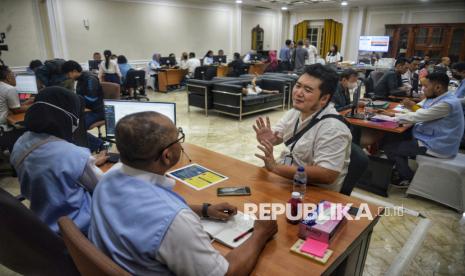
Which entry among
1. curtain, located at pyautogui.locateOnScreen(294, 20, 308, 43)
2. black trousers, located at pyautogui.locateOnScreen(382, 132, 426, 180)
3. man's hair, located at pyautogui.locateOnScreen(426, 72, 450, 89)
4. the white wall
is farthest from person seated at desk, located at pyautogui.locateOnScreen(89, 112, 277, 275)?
curtain, located at pyautogui.locateOnScreen(294, 20, 308, 43)

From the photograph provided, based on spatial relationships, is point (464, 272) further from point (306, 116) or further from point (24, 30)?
point (24, 30)

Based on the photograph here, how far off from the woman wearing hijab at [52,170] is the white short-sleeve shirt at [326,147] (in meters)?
1.17

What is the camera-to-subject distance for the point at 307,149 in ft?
6.06

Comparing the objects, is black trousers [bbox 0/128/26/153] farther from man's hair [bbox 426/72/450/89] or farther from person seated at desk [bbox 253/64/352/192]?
man's hair [bbox 426/72/450/89]

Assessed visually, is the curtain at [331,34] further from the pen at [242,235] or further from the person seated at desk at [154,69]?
the pen at [242,235]

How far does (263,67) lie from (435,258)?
10.7 meters

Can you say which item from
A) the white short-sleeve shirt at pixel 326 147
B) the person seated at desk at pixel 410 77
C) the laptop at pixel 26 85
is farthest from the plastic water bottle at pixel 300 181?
the person seated at desk at pixel 410 77

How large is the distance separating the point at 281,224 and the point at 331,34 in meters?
14.0

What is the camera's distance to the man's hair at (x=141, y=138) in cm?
94

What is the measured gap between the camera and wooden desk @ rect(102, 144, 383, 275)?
3.71 ft

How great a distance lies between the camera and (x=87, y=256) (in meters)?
A: 0.81

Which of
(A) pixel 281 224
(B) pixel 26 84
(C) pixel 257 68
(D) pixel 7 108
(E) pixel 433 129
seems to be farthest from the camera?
(C) pixel 257 68

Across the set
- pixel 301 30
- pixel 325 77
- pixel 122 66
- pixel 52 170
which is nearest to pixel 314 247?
pixel 325 77

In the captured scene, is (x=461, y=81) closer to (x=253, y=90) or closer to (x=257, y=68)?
(x=253, y=90)
